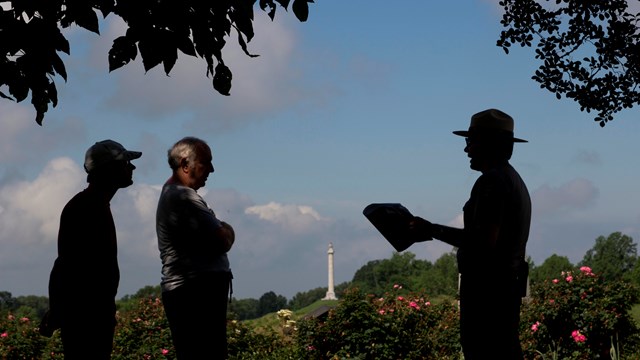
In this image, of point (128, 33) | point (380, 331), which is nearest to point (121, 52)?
point (128, 33)

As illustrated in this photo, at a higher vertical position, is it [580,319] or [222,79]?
[222,79]

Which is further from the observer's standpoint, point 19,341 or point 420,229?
point 19,341

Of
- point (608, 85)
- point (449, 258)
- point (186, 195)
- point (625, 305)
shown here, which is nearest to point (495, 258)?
point (186, 195)

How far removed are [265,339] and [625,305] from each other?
5684mm

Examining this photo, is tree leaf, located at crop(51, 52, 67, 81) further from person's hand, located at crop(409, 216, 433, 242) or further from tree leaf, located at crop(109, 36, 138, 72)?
person's hand, located at crop(409, 216, 433, 242)

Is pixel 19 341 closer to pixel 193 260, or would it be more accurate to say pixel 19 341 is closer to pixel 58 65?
pixel 58 65

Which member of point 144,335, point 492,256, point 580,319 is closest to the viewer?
point 492,256

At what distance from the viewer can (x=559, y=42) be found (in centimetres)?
1347

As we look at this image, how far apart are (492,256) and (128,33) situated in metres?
2.73

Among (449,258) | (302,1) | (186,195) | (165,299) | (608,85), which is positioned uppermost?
(449,258)

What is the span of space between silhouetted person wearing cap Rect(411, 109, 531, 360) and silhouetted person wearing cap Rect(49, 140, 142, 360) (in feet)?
6.69

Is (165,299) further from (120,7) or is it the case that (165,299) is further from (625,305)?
(625,305)

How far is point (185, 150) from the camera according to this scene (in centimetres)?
598

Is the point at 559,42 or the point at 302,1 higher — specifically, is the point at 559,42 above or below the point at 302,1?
above
